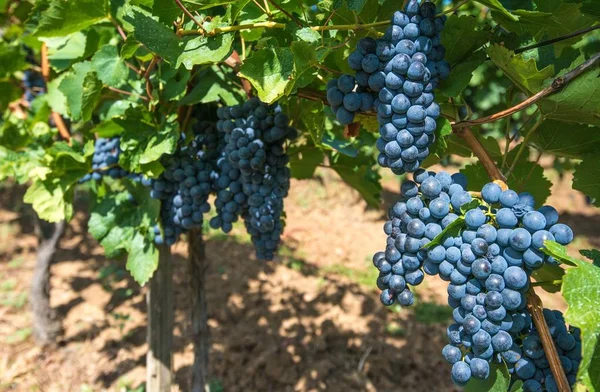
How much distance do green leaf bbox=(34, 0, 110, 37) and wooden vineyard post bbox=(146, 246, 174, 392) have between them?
3.40ft

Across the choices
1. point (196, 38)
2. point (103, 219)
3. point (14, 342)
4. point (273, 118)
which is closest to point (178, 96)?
point (273, 118)

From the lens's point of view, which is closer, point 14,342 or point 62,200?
point 62,200

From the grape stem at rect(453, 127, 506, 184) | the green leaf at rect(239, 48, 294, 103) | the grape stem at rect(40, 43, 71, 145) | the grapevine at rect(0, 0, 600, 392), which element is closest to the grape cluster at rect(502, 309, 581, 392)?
the grapevine at rect(0, 0, 600, 392)

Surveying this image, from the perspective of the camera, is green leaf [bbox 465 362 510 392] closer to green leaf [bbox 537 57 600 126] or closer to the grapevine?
the grapevine

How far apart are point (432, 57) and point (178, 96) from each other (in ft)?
2.75

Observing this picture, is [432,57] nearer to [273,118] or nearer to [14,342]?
[273,118]

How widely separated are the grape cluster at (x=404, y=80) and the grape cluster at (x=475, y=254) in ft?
0.31

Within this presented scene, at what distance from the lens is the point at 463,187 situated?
0.99 meters

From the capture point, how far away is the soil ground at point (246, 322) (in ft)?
10.6

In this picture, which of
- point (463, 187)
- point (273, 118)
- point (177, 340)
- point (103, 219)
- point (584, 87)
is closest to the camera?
point (584, 87)

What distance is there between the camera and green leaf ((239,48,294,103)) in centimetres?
99

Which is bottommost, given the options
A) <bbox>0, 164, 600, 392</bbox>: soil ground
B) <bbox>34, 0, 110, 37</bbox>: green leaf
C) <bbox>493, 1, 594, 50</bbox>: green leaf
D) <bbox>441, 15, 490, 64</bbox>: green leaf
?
<bbox>0, 164, 600, 392</bbox>: soil ground

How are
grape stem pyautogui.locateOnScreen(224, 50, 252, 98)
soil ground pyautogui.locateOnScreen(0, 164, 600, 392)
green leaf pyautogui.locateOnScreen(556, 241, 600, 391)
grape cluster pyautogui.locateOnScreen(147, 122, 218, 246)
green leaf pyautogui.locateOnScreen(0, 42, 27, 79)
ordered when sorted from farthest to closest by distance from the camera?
soil ground pyautogui.locateOnScreen(0, 164, 600, 392), green leaf pyautogui.locateOnScreen(0, 42, 27, 79), grape cluster pyautogui.locateOnScreen(147, 122, 218, 246), grape stem pyautogui.locateOnScreen(224, 50, 252, 98), green leaf pyautogui.locateOnScreen(556, 241, 600, 391)

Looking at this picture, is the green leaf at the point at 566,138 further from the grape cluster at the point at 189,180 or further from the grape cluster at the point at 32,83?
the grape cluster at the point at 32,83
